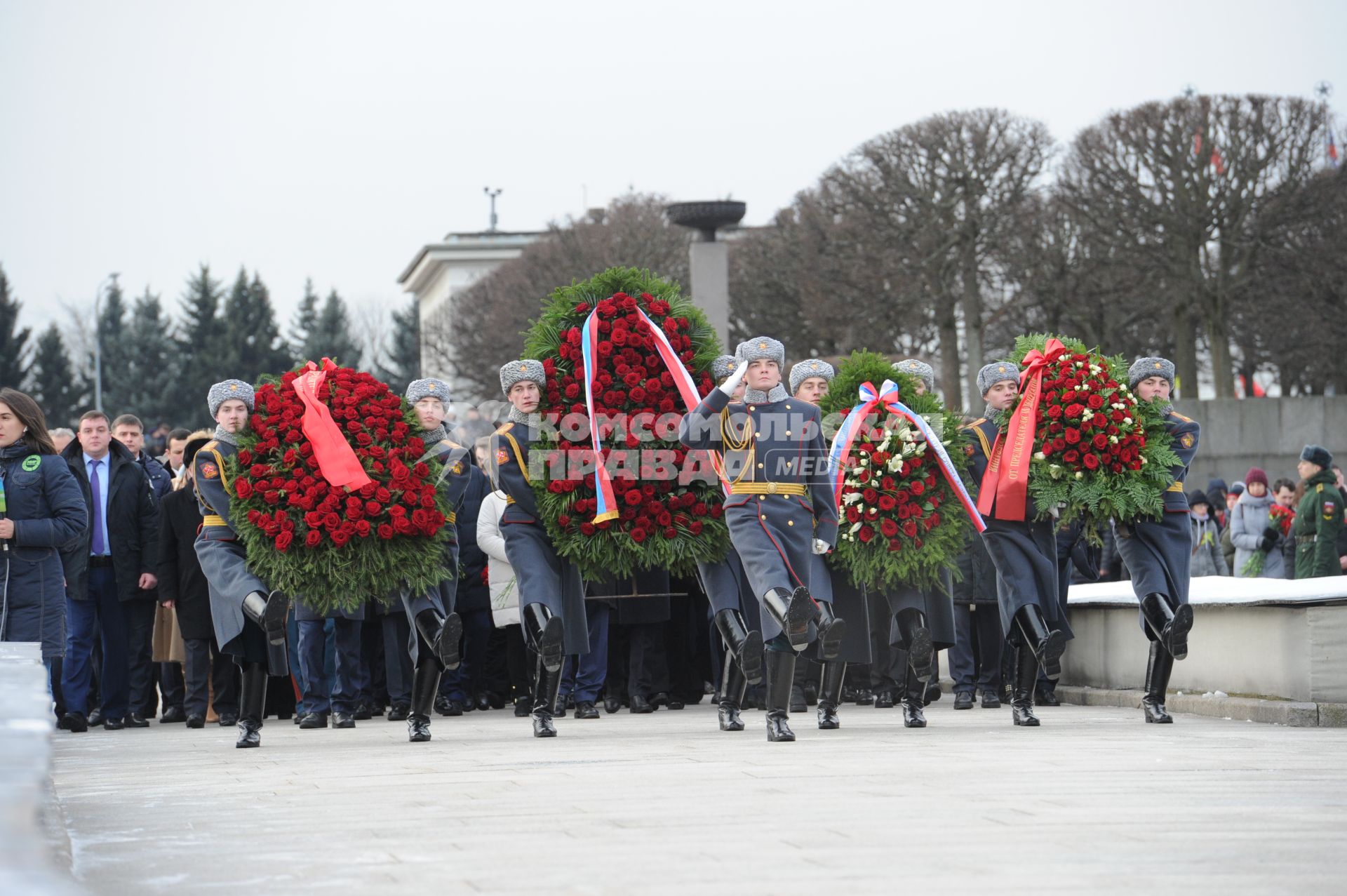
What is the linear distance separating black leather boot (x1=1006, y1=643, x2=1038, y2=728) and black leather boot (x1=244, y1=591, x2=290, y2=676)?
4.35m

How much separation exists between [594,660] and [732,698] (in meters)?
2.01

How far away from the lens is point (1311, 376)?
46.7 meters

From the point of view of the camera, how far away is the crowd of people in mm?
10320

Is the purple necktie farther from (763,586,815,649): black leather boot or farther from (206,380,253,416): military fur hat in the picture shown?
(763,586,815,649): black leather boot

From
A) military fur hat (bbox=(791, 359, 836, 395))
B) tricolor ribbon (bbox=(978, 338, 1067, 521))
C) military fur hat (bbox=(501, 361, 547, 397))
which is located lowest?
tricolor ribbon (bbox=(978, 338, 1067, 521))

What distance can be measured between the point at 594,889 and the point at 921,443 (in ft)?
21.5

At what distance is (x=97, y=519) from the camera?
530 inches

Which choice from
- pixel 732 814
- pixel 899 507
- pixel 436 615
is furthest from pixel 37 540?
pixel 732 814

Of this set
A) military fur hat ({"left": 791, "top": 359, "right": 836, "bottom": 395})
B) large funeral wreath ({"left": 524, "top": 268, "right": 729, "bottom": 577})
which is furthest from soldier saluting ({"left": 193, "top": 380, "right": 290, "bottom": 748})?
military fur hat ({"left": 791, "top": 359, "right": 836, "bottom": 395})

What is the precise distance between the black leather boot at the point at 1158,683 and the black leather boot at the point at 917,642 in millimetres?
1303

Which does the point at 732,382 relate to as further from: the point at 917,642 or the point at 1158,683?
the point at 1158,683

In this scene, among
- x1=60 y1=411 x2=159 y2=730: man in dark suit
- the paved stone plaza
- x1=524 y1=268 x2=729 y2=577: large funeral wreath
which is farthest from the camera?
x1=60 y1=411 x2=159 y2=730: man in dark suit

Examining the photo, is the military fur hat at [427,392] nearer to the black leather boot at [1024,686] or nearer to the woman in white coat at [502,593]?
the woman in white coat at [502,593]

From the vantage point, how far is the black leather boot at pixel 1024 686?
35.8 feet
